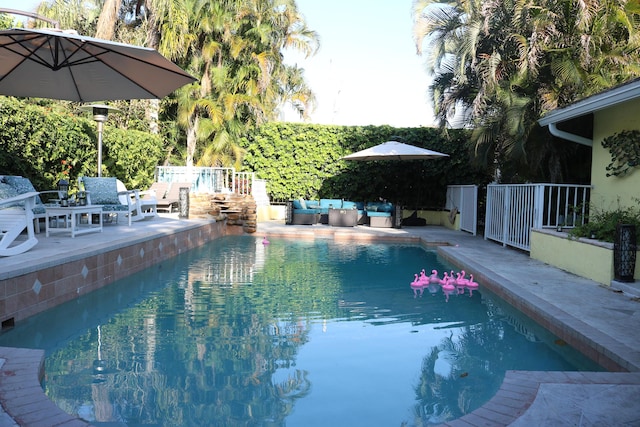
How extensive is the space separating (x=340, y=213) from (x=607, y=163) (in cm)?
805

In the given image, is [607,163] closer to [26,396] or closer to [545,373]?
[545,373]

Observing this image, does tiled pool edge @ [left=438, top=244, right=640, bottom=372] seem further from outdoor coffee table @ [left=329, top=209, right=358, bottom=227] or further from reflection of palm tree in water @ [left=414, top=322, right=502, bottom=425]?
outdoor coffee table @ [left=329, top=209, right=358, bottom=227]

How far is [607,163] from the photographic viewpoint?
8.40 m

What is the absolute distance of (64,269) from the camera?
18.7ft

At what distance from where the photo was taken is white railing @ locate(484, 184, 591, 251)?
8852mm

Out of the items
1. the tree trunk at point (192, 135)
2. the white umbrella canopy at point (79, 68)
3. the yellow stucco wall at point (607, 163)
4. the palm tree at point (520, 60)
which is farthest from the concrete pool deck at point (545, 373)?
the tree trunk at point (192, 135)

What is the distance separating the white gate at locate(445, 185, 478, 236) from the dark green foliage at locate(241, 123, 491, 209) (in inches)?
58.1

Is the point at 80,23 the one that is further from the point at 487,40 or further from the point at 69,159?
the point at 487,40

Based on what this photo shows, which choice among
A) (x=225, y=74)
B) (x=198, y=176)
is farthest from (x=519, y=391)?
(x=225, y=74)

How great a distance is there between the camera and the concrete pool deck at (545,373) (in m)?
2.74

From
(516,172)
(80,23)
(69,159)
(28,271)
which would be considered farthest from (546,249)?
(80,23)

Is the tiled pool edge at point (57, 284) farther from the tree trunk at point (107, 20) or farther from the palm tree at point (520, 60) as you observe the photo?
the tree trunk at point (107, 20)

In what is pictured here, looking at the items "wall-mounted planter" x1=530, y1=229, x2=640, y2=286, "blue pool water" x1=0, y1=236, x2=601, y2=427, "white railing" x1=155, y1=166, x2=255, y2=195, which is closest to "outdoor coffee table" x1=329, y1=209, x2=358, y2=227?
"white railing" x1=155, y1=166, x2=255, y2=195

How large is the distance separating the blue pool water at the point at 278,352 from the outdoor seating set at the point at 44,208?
1.17 m
